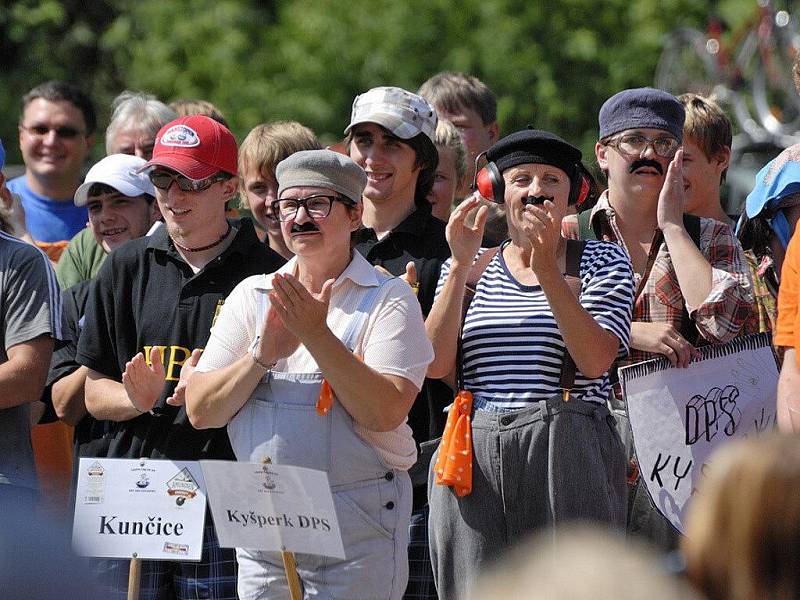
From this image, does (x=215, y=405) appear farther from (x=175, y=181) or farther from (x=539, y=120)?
(x=539, y=120)

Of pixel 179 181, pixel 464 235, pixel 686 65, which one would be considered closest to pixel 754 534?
pixel 464 235

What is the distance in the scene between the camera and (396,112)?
5270mm

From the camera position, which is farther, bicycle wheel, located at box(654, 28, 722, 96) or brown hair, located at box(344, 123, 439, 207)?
bicycle wheel, located at box(654, 28, 722, 96)

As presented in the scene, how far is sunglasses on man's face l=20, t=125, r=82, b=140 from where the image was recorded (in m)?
7.22

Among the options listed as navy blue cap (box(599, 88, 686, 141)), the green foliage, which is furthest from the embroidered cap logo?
the green foliage

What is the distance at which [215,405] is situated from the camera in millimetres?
4117

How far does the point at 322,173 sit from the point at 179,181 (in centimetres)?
76

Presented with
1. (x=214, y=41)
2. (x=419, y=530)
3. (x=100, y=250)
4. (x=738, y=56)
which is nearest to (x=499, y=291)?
(x=419, y=530)

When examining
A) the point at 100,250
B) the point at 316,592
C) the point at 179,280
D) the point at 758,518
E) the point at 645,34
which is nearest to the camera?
the point at 758,518

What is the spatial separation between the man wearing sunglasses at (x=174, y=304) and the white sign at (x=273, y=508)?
68cm

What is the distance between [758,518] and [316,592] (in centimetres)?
225

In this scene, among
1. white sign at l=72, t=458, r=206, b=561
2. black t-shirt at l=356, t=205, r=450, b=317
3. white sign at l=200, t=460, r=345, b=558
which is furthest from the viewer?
black t-shirt at l=356, t=205, r=450, b=317

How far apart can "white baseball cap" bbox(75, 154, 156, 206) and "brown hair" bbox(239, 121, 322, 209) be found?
438 mm

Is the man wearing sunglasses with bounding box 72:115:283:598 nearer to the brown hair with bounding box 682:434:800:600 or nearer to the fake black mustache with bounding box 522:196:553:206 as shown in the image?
the fake black mustache with bounding box 522:196:553:206
